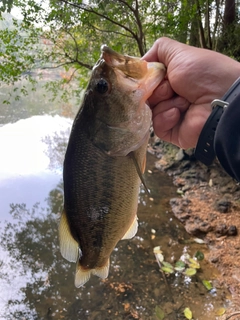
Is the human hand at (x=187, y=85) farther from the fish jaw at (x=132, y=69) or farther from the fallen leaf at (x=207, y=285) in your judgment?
the fallen leaf at (x=207, y=285)

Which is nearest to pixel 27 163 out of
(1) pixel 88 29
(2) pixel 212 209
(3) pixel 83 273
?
(1) pixel 88 29

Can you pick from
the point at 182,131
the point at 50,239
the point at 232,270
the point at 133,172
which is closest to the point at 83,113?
the point at 133,172

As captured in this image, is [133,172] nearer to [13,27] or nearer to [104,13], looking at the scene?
[104,13]

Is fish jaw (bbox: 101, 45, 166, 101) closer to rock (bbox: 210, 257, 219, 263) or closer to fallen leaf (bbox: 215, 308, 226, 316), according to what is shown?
fallen leaf (bbox: 215, 308, 226, 316)

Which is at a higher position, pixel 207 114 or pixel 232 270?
pixel 207 114

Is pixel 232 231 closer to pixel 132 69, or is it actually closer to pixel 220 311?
pixel 220 311

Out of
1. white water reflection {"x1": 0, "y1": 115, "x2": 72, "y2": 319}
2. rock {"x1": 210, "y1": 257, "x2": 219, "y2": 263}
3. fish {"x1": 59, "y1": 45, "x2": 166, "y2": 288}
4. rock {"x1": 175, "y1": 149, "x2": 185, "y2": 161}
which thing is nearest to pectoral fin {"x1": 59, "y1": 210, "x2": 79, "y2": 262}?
fish {"x1": 59, "y1": 45, "x2": 166, "y2": 288}
